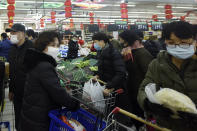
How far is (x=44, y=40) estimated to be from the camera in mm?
2150

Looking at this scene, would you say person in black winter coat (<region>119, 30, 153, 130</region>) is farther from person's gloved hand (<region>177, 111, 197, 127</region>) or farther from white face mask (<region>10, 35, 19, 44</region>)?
person's gloved hand (<region>177, 111, 197, 127</region>)

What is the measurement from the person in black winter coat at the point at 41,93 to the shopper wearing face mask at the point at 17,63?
2.99 ft

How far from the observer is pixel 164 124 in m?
1.54

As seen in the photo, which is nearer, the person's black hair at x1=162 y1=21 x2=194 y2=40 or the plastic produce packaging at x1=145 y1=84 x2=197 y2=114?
the plastic produce packaging at x1=145 y1=84 x2=197 y2=114

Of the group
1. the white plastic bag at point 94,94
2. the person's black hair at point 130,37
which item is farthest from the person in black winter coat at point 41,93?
the person's black hair at point 130,37

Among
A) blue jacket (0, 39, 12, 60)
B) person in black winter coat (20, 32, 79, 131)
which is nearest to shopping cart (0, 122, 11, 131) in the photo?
person in black winter coat (20, 32, 79, 131)

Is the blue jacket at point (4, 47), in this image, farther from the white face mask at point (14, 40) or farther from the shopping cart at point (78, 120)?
the shopping cart at point (78, 120)

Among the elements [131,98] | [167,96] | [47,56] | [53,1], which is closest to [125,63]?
[131,98]

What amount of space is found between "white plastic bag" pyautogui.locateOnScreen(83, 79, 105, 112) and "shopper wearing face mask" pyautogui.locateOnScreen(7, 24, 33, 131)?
936 mm

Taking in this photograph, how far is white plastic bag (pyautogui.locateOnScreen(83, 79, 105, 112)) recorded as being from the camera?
247cm

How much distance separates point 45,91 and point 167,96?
113cm

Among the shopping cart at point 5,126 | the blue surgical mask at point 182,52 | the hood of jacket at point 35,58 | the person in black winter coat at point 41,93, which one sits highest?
the blue surgical mask at point 182,52

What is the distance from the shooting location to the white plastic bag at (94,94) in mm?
2473

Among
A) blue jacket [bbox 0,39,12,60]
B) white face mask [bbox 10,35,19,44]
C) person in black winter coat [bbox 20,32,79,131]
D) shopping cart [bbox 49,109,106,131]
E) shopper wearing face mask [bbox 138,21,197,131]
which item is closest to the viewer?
shopper wearing face mask [bbox 138,21,197,131]
